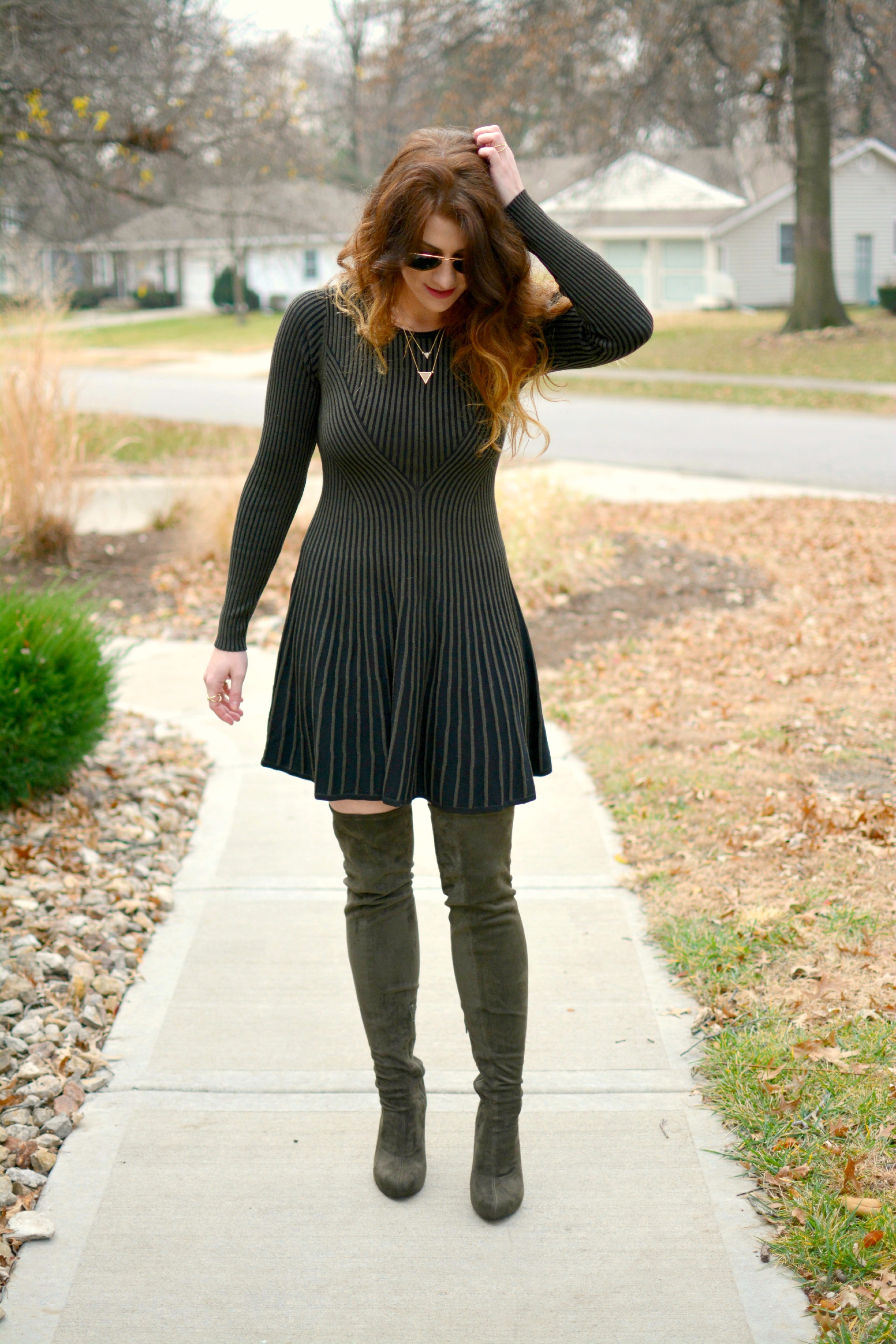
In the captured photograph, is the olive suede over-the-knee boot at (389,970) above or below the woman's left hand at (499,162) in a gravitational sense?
below

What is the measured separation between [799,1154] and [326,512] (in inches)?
Answer: 61.5

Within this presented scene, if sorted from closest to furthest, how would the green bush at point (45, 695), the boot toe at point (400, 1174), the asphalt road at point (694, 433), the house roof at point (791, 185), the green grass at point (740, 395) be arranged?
the boot toe at point (400, 1174), the green bush at point (45, 695), the asphalt road at point (694, 433), the green grass at point (740, 395), the house roof at point (791, 185)

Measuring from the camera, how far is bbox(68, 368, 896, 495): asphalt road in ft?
40.1

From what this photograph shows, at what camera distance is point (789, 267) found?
38.6m

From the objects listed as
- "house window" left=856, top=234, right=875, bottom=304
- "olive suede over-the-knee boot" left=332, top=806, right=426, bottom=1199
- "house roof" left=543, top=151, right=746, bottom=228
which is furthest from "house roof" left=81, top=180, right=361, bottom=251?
"house window" left=856, top=234, right=875, bottom=304

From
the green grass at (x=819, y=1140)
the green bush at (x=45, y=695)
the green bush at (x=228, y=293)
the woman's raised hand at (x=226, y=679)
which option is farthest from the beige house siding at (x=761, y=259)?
the woman's raised hand at (x=226, y=679)

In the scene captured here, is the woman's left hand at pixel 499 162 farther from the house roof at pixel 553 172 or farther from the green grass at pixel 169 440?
the house roof at pixel 553 172

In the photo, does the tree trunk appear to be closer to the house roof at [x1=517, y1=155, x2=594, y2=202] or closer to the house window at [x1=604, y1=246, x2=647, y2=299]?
the house roof at [x1=517, y1=155, x2=594, y2=202]

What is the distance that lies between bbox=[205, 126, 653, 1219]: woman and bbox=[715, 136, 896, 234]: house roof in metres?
37.4

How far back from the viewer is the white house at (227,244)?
11734 millimetres

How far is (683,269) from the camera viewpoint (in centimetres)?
4050

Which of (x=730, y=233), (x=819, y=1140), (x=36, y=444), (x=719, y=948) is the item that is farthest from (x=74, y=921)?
(x=730, y=233)

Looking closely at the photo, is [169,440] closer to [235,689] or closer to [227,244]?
[235,689]

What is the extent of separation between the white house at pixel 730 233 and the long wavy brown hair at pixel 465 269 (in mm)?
35217
